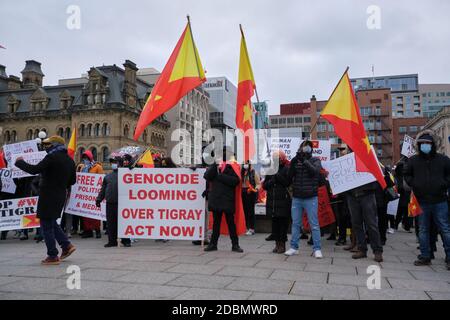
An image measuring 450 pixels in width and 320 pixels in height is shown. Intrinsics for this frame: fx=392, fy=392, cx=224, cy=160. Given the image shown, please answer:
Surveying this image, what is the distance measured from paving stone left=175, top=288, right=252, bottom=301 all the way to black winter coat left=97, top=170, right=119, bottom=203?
14.3 ft

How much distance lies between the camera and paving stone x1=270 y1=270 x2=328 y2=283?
16.7 feet

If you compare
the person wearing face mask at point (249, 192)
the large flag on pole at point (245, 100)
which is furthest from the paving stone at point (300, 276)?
the person wearing face mask at point (249, 192)

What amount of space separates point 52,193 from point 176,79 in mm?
3321

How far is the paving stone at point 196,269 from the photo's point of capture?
18.3 feet

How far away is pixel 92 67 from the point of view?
195 feet

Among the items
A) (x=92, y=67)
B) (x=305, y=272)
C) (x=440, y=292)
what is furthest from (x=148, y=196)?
(x=92, y=67)

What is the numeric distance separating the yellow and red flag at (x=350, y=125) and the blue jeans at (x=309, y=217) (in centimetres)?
109

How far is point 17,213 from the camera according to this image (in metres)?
9.45

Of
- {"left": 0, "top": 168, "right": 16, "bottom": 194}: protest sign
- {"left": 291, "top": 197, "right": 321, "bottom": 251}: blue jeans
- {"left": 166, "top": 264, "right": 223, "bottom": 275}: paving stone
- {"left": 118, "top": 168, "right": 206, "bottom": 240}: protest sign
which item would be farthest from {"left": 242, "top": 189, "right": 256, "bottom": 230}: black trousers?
{"left": 0, "top": 168, "right": 16, "bottom": 194}: protest sign

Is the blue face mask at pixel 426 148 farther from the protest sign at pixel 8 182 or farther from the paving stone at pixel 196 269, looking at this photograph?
the protest sign at pixel 8 182

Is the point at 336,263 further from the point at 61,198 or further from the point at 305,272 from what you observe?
the point at 61,198

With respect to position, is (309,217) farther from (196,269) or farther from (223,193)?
(196,269)

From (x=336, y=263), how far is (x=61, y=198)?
15.1 ft

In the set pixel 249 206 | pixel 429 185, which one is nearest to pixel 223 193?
pixel 249 206
